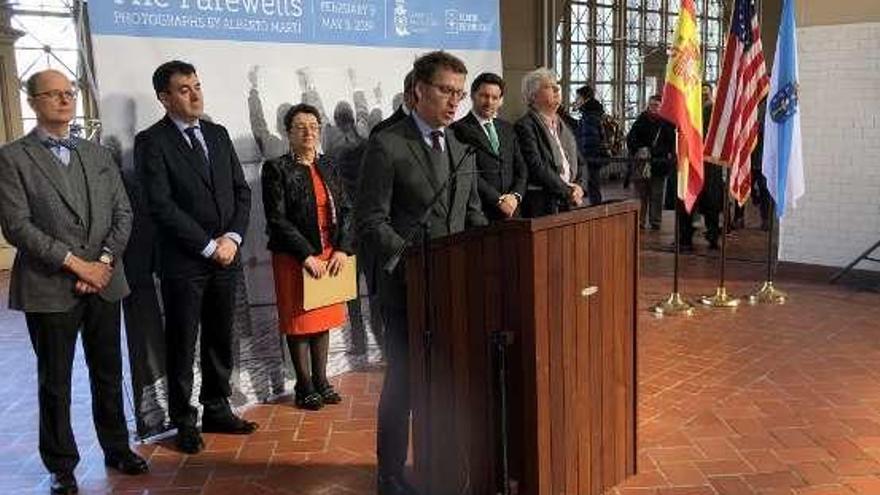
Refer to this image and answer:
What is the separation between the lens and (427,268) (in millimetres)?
2586

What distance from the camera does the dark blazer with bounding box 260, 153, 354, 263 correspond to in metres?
4.06

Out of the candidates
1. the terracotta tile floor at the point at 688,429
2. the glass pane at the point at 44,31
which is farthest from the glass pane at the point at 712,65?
the terracotta tile floor at the point at 688,429

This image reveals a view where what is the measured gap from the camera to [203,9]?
13.0 ft

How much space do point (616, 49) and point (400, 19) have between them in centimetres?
1343

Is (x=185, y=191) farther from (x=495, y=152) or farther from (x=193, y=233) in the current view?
(x=495, y=152)

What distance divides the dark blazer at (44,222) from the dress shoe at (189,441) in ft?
2.72

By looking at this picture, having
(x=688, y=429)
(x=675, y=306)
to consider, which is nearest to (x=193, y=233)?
(x=688, y=429)

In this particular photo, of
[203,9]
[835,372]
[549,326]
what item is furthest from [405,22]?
[835,372]

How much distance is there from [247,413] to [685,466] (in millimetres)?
2168

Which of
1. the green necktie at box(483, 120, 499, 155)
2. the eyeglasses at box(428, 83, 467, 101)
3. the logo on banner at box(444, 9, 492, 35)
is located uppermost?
the logo on banner at box(444, 9, 492, 35)

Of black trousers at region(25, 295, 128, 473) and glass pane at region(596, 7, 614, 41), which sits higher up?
glass pane at region(596, 7, 614, 41)

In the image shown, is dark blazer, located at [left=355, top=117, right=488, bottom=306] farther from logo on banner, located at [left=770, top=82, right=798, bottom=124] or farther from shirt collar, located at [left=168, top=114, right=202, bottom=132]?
logo on banner, located at [left=770, top=82, right=798, bottom=124]

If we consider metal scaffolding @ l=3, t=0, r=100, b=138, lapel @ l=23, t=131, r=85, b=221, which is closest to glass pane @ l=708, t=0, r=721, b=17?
metal scaffolding @ l=3, t=0, r=100, b=138

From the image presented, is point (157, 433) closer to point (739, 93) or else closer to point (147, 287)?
point (147, 287)
